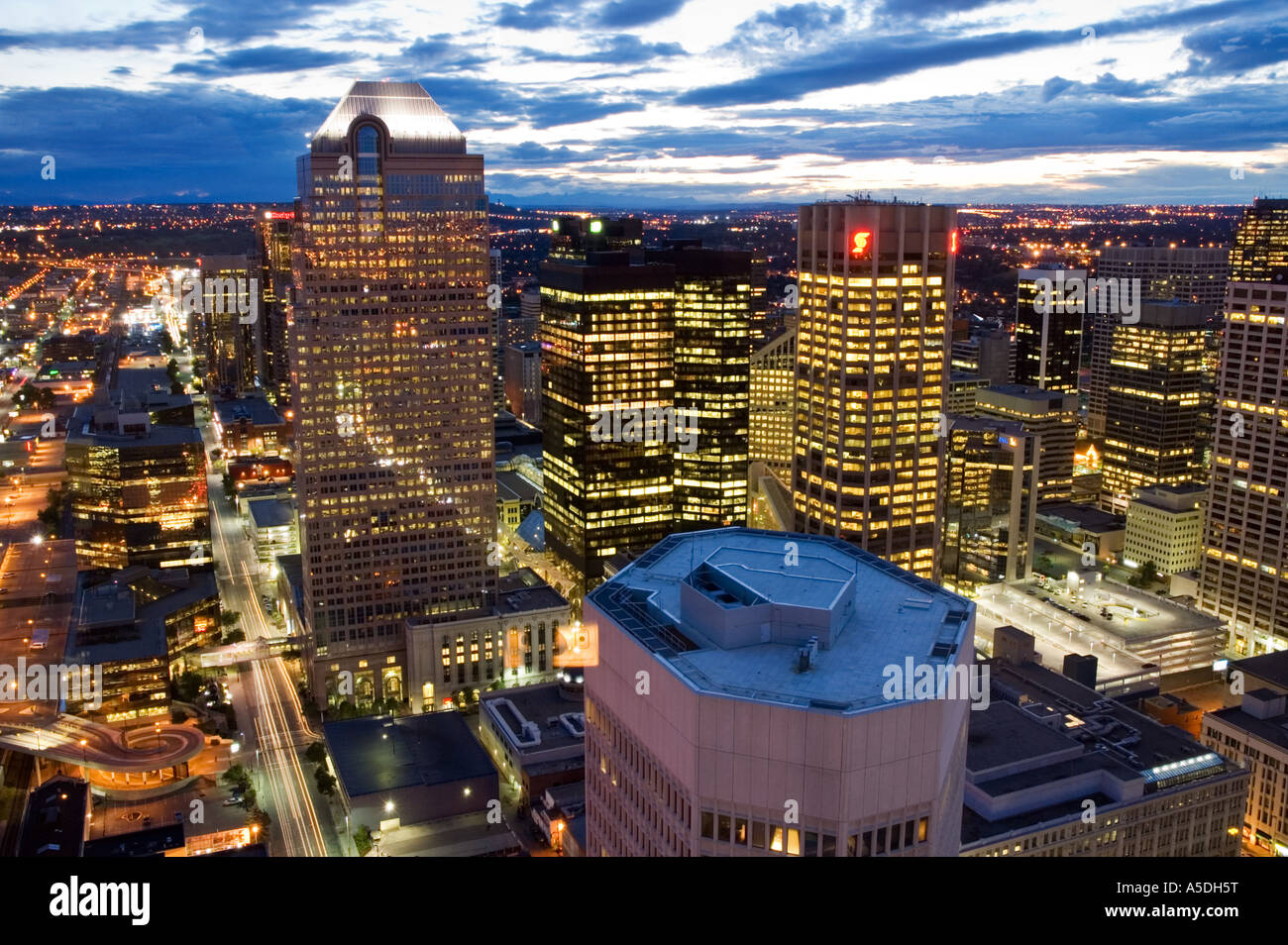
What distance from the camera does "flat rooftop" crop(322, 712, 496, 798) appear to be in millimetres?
58531

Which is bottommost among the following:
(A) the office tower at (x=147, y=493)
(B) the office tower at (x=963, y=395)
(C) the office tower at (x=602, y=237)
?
(A) the office tower at (x=147, y=493)

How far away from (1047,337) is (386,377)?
108 m

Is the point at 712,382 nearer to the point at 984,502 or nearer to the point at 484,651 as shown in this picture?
the point at 984,502

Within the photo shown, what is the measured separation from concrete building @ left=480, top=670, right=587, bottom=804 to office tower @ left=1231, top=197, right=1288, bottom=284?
140322 millimetres

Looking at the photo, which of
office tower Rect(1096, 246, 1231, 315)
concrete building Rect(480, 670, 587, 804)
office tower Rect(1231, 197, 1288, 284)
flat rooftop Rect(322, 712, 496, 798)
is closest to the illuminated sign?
concrete building Rect(480, 670, 587, 804)

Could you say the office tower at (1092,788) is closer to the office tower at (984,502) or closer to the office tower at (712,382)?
the office tower at (984,502)

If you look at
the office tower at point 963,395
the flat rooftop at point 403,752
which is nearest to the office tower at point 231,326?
the office tower at point 963,395

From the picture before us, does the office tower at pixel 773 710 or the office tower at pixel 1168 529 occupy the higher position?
the office tower at pixel 773 710

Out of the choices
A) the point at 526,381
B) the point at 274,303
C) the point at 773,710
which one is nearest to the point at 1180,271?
the point at 526,381

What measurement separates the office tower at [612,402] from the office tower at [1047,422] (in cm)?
4696

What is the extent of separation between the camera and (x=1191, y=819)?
53.6 meters

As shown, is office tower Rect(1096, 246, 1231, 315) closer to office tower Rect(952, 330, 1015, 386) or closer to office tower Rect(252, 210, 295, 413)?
office tower Rect(952, 330, 1015, 386)

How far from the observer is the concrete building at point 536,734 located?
61281mm

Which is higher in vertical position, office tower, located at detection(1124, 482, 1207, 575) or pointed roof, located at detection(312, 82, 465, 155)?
pointed roof, located at detection(312, 82, 465, 155)
